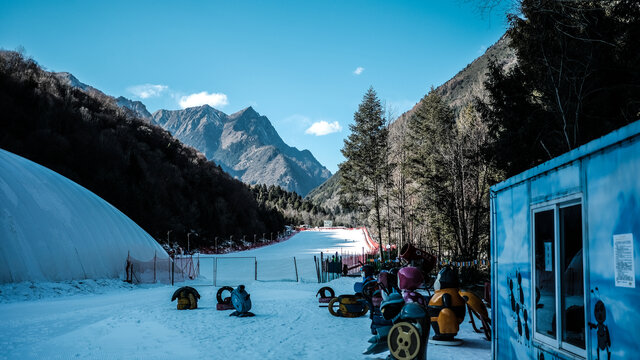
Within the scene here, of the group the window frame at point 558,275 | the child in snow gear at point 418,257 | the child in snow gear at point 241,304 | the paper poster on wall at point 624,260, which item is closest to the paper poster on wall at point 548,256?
the window frame at point 558,275

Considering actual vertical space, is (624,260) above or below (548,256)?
above

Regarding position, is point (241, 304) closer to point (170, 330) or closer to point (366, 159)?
point (170, 330)

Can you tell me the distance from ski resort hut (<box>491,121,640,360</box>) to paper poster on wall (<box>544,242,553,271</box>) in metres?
0.01

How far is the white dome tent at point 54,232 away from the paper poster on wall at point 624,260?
18608mm

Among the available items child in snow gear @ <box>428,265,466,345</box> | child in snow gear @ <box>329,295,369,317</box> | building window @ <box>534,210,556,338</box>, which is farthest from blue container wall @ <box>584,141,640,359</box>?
child in snow gear @ <box>329,295,369,317</box>

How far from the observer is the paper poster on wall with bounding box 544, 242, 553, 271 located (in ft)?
14.1

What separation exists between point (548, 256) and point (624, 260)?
1.36 meters

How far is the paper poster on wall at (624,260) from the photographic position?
9.73 ft

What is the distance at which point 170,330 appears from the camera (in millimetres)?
9797

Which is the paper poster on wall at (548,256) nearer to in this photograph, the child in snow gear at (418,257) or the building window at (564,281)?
the building window at (564,281)

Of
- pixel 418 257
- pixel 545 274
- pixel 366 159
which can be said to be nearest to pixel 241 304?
pixel 418 257

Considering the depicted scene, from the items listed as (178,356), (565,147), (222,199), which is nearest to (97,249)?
(178,356)

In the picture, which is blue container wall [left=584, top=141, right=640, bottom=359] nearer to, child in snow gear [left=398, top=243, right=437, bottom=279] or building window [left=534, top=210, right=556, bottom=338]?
building window [left=534, top=210, right=556, bottom=338]

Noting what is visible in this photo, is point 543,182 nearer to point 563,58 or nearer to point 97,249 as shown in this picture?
point 563,58
